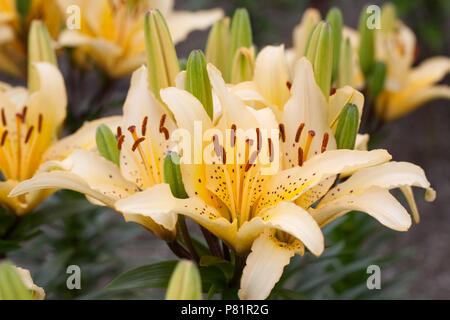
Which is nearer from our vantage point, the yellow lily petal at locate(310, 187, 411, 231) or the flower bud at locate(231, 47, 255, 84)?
the yellow lily petal at locate(310, 187, 411, 231)

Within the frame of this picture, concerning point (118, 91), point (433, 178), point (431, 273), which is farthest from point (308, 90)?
point (118, 91)

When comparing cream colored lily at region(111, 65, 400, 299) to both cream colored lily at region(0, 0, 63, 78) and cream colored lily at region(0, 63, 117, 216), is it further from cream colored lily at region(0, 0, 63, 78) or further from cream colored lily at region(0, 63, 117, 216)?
cream colored lily at region(0, 0, 63, 78)

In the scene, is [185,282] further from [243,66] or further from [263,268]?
[243,66]

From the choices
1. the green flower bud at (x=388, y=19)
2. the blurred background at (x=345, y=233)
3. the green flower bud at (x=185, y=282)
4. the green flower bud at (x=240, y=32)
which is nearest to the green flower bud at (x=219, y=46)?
the green flower bud at (x=240, y=32)

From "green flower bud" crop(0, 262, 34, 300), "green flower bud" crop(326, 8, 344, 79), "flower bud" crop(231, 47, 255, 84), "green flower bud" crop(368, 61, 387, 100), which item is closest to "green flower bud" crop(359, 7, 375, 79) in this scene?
"green flower bud" crop(368, 61, 387, 100)

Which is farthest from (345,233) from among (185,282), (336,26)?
(185,282)

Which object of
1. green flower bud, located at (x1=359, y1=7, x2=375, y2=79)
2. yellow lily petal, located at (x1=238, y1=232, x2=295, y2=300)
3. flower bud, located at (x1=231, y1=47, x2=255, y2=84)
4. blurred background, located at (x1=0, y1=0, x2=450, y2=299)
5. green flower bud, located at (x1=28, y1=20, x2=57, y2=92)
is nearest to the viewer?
yellow lily petal, located at (x1=238, y1=232, x2=295, y2=300)
